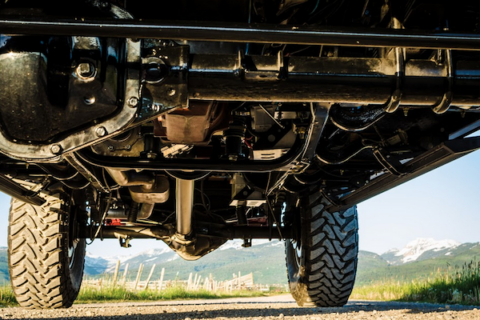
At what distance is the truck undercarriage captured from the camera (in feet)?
4.84

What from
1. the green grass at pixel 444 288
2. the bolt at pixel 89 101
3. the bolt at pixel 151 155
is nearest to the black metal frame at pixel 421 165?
the bolt at pixel 151 155

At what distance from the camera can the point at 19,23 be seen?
4.62ft

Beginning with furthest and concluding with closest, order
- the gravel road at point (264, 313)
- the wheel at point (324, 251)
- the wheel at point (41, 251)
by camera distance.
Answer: the wheel at point (324, 251)
the wheel at point (41, 251)
the gravel road at point (264, 313)

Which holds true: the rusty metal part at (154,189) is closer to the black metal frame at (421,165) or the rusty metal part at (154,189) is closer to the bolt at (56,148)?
the black metal frame at (421,165)

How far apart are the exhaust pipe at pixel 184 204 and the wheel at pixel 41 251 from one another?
1.01 meters

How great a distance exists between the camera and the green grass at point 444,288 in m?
6.75

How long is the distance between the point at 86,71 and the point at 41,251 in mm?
2938

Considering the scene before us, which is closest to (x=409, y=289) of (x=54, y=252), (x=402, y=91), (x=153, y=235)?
(x=153, y=235)

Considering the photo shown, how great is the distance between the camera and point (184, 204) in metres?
3.84

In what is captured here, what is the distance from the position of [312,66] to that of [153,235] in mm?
3417

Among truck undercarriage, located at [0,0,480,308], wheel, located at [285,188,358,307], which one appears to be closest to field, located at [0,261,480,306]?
wheel, located at [285,188,358,307]

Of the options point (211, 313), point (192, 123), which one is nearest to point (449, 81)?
point (192, 123)

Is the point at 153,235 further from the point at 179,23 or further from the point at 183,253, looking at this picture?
the point at 179,23

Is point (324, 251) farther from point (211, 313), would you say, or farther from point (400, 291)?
point (400, 291)
